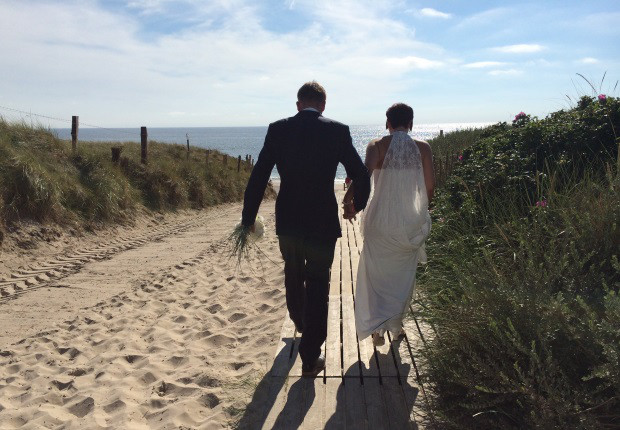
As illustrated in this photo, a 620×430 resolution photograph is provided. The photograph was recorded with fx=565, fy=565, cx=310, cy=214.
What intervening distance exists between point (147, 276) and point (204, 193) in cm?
997

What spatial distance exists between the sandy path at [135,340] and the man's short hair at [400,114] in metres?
2.05

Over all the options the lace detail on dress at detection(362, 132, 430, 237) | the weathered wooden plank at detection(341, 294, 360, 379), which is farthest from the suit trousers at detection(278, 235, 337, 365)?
the lace detail on dress at detection(362, 132, 430, 237)

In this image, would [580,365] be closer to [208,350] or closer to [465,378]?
[465,378]

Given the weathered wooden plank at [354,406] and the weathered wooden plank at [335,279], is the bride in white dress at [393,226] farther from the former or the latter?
the weathered wooden plank at [335,279]

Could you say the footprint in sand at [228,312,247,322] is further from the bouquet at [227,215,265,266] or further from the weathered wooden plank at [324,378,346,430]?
the weathered wooden plank at [324,378,346,430]

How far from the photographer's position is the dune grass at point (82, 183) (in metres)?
9.77

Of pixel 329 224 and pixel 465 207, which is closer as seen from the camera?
pixel 329 224

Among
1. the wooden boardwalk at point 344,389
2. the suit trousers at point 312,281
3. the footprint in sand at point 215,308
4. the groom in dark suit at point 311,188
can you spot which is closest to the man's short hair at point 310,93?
the groom in dark suit at point 311,188

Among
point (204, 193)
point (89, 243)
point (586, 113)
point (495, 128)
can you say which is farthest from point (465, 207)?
point (204, 193)

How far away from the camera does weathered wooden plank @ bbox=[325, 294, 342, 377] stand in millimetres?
3910

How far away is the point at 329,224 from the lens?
3814mm

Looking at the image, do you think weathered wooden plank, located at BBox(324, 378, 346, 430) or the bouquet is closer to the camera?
weathered wooden plank, located at BBox(324, 378, 346, 430)

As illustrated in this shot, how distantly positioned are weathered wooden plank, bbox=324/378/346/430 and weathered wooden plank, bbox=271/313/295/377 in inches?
14.7

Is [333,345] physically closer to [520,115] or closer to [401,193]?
[401,193]
